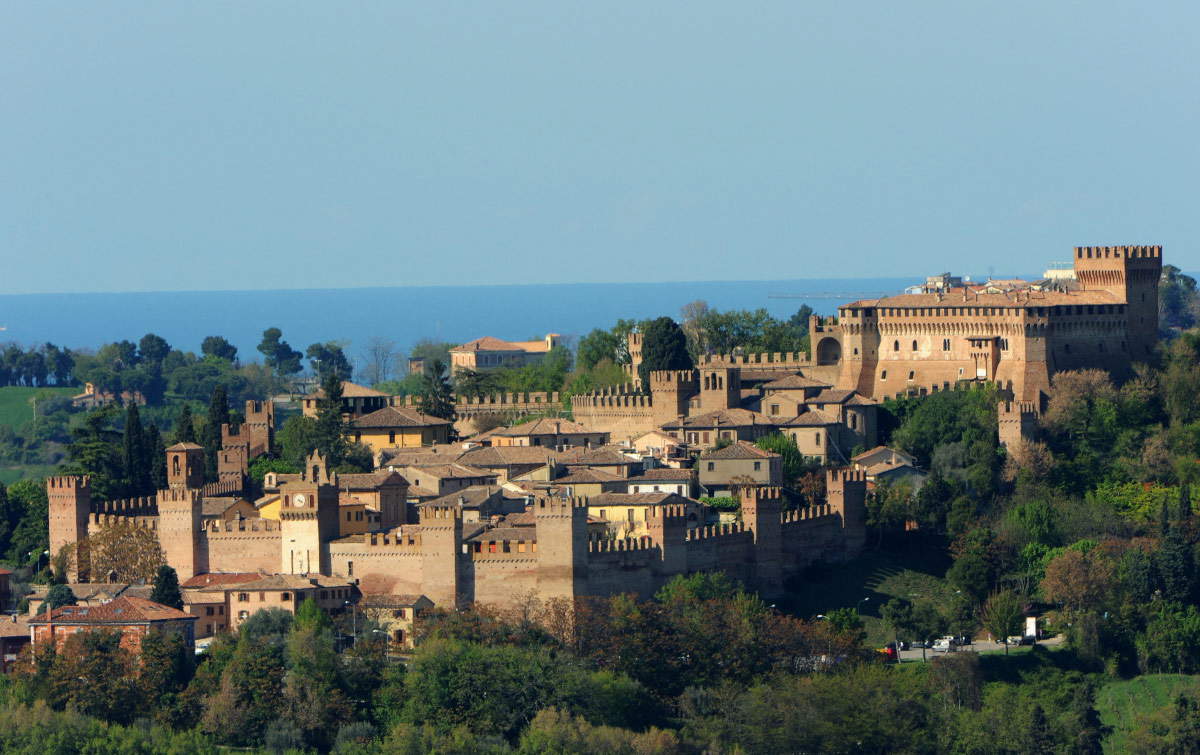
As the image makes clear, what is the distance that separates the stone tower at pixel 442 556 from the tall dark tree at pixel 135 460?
39.1 ft

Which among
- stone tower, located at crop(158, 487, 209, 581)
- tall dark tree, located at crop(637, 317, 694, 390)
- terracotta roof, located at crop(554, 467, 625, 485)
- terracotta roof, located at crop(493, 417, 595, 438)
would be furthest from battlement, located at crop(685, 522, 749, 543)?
tall dark tree, located at crop(637, 317, 694, 390)

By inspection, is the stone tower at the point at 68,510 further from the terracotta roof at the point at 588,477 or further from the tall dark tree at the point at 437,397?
the tall dark tree at the point at 437,397

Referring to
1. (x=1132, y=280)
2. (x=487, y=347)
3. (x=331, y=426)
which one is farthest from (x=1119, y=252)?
(x=487, y=347)

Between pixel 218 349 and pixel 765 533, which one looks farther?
pixel 218 349

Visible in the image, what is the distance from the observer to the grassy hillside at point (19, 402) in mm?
114188

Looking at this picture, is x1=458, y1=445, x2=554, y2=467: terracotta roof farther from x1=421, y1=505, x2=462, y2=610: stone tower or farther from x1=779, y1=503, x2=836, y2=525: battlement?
x1=421, y1=505, x2=462, y2=610: stone tower

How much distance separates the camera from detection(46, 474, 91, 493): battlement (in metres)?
58.3

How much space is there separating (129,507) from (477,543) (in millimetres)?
10639

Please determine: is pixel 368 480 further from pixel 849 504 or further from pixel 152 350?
pixel 152 350

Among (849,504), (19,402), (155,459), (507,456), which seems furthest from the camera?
(19,402)

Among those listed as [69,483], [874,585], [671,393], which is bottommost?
[874,585]

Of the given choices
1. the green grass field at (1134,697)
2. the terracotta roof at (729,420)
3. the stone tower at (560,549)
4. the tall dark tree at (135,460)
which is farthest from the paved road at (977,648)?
the tall dark tree at (135,460)

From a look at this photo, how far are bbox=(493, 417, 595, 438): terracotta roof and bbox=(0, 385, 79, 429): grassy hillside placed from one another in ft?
172

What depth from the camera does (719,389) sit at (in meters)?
64.6
